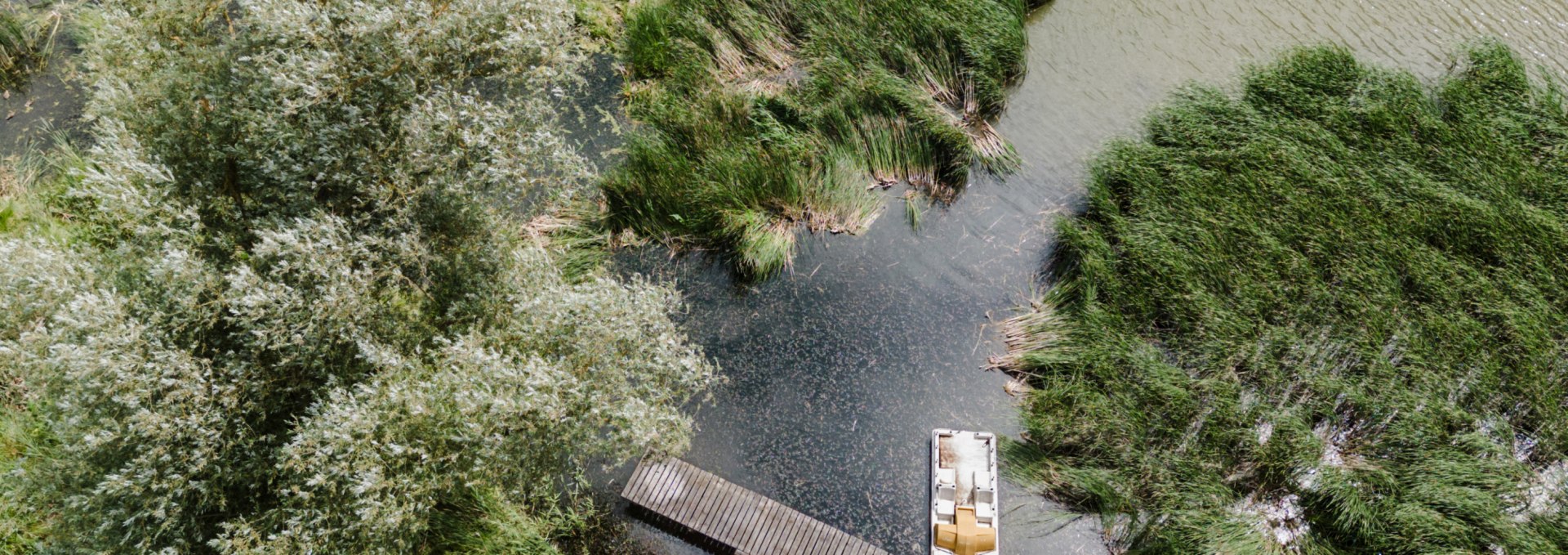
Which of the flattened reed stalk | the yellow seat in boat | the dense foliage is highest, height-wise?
the dense foliage

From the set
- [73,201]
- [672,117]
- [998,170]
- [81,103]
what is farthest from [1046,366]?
[81,103]

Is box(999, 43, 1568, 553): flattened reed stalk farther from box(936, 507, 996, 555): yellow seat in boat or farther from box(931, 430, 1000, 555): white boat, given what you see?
box(936, 507, 996, 555): yellow seat in boat

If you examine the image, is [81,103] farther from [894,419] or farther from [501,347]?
[894,419]

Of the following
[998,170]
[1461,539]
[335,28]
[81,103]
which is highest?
[335,28]

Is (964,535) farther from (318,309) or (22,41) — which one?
(22,41)

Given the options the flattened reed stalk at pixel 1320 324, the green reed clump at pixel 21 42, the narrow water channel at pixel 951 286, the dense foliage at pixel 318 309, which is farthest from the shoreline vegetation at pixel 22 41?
the flattened reed stalk at pixel 1320 324

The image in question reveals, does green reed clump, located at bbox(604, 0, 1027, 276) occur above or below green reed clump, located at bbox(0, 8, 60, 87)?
below

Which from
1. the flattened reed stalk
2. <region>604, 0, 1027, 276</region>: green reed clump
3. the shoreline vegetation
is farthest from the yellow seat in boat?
the shoreline vegetation
